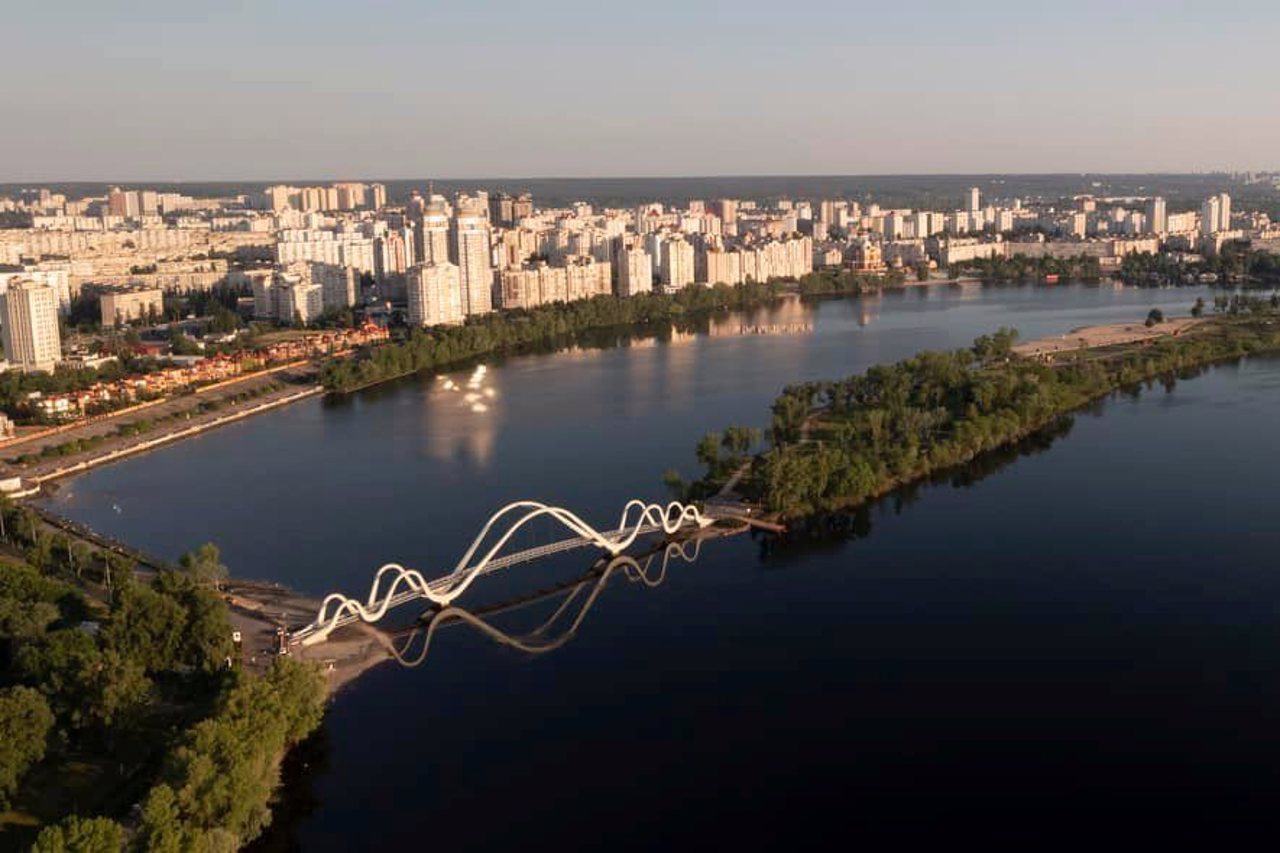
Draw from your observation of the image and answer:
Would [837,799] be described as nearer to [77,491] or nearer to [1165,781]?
[1165,781]

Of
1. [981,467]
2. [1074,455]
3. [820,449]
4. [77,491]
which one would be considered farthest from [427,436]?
[1074,455]

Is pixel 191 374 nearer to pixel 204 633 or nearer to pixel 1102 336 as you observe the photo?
pixel 204 633

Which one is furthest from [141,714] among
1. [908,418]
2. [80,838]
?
[908,418]

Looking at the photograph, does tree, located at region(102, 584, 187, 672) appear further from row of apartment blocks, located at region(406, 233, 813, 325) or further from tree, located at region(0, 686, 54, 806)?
row of apartment blocks, located at region(406, 233, 813, 325)

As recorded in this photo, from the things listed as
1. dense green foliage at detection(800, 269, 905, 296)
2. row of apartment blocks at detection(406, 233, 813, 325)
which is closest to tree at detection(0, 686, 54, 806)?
row of apartment blocks at detection(406, 233, 813, 325)

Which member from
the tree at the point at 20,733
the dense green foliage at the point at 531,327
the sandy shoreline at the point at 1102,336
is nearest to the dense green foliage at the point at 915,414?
the sandy shoreline at the point at 1102,336
